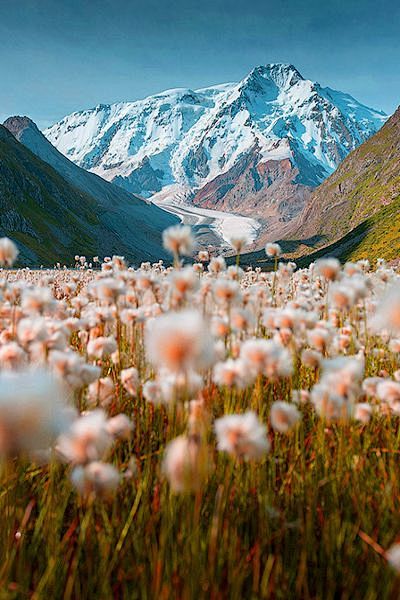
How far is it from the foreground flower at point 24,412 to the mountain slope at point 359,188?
11784cm

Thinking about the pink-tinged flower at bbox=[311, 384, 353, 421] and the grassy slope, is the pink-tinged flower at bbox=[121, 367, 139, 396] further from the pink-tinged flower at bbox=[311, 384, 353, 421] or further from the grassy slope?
the grassy slope

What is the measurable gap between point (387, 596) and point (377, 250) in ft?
277

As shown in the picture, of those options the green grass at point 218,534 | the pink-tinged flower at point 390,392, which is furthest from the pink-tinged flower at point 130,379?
the pink-tinged flower at point 390,392

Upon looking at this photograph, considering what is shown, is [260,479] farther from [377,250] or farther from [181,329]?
[377,250]

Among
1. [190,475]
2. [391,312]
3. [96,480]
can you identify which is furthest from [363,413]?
[96,480]

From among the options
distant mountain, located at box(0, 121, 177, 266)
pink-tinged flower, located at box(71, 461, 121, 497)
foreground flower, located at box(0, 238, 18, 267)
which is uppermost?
distant mountain, located at box(0, 121, 177, 266)

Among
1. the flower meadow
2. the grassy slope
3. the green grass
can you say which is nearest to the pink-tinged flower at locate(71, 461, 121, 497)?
the flower meadow

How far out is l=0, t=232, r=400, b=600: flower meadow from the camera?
1609 millimetres

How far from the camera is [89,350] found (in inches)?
114

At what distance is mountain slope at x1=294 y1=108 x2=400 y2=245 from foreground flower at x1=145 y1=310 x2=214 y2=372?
4626 inches

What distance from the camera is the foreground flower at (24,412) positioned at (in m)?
1.44

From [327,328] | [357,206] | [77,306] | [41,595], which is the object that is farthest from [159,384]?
[357,206]

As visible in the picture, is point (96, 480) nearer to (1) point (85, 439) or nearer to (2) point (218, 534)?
(1) point (85, 439)

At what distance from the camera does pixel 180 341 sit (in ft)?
5.25
